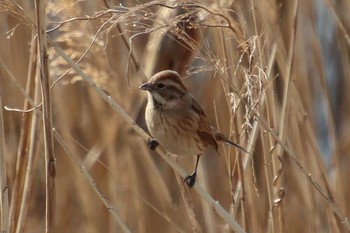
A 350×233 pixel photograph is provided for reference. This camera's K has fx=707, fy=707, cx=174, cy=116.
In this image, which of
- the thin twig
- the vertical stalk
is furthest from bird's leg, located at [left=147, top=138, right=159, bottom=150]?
the vertical stalk

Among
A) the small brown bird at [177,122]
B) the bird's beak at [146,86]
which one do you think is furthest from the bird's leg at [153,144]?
the bird's beak at [146,86]

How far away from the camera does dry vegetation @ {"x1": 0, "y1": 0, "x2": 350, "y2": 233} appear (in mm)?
2125

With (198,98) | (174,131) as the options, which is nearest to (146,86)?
(174,131)

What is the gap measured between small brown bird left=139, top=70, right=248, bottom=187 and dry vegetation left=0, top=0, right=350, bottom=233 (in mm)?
77

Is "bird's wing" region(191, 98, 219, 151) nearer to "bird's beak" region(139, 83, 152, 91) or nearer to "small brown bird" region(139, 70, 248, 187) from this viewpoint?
"small brown bird" region(139, 70, 248, 187)

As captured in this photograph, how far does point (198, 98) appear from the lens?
3.54 metres

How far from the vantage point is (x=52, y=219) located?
1932 millimetres

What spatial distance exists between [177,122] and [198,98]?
0.83 m

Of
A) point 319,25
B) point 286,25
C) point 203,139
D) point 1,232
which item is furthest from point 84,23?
point 319,25

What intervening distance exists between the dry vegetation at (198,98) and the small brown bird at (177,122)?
8 centimetres

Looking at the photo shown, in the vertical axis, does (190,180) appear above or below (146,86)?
below

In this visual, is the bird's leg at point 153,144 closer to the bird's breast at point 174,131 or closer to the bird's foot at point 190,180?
the bird's breast at point 174,131

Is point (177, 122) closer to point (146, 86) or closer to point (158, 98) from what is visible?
point (158, 98)

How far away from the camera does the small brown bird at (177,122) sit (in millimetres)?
2639
